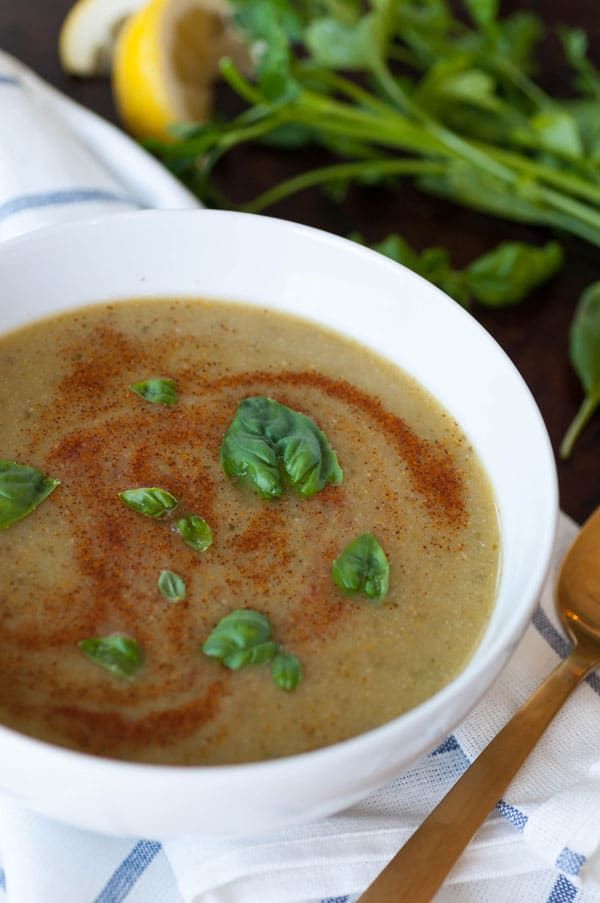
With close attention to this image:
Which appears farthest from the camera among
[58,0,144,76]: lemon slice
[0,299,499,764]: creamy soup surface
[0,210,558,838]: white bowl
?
[58,0,144,76]: lemon slice

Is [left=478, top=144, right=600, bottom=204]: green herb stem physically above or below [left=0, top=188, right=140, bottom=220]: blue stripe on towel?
below

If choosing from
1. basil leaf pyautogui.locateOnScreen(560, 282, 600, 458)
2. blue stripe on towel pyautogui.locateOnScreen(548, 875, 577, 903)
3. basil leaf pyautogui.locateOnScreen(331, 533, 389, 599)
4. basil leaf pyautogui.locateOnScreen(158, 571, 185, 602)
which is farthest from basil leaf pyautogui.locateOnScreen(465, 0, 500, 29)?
blue stripe on towel pyautogui.locateOnScreen(548, 875, 577, 903)

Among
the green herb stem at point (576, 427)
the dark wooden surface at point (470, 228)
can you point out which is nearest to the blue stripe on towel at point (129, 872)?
the dark wooden surface at point (470, 228)

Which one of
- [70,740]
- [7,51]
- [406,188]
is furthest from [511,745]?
[7,51]

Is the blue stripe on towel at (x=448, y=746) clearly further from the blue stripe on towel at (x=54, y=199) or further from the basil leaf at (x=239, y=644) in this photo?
the blue stripe on towel at (x=54, y=199)

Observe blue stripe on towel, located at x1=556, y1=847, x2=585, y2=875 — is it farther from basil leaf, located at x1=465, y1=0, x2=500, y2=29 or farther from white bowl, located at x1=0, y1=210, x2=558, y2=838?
basil leaf, located at x1=465, y1=0, x2=500, y2=29

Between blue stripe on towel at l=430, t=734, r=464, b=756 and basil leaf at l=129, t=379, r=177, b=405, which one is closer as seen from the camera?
blue stripe on towel at l=430, t=734, r=464, b=756

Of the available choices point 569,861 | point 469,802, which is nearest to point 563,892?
point 569,861

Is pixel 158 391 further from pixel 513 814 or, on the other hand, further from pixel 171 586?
pixel 513 814
